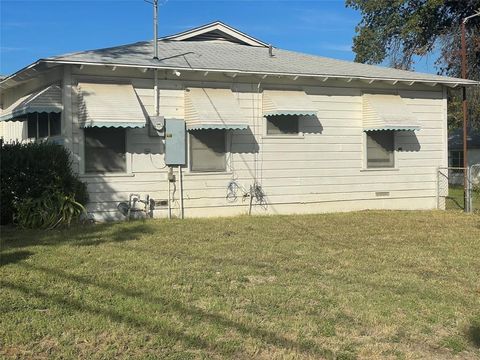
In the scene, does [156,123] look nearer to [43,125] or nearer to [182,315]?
[43,125]

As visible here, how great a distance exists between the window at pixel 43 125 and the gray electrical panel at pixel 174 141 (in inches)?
88.2

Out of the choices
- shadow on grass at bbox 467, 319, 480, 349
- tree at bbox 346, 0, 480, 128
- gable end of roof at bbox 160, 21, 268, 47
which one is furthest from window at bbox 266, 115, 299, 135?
tree at bbox 346, 0, 480, 128

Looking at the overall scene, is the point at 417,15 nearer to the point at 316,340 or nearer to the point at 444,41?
the point at 444,41

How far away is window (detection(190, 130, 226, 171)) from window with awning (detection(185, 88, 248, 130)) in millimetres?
466

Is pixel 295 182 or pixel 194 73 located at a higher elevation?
pixel 194 73

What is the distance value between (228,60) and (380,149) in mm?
4372

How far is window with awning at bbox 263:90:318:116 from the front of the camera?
12.2m

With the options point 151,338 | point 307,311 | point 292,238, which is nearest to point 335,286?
point 307,311

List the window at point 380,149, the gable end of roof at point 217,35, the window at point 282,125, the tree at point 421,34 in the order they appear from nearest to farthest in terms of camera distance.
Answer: the window at point 282,125
the window at point 380,149
the gable end of roof at point 217,35
the tree at point 421,34

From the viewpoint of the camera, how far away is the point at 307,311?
16.9ft

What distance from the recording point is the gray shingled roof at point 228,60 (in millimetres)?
11430

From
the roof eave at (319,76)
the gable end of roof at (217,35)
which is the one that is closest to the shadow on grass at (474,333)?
the roof eave at (319,76)

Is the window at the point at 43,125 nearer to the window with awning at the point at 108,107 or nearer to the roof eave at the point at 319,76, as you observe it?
the window with awning at the point at 108,107

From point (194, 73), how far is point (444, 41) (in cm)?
1660
